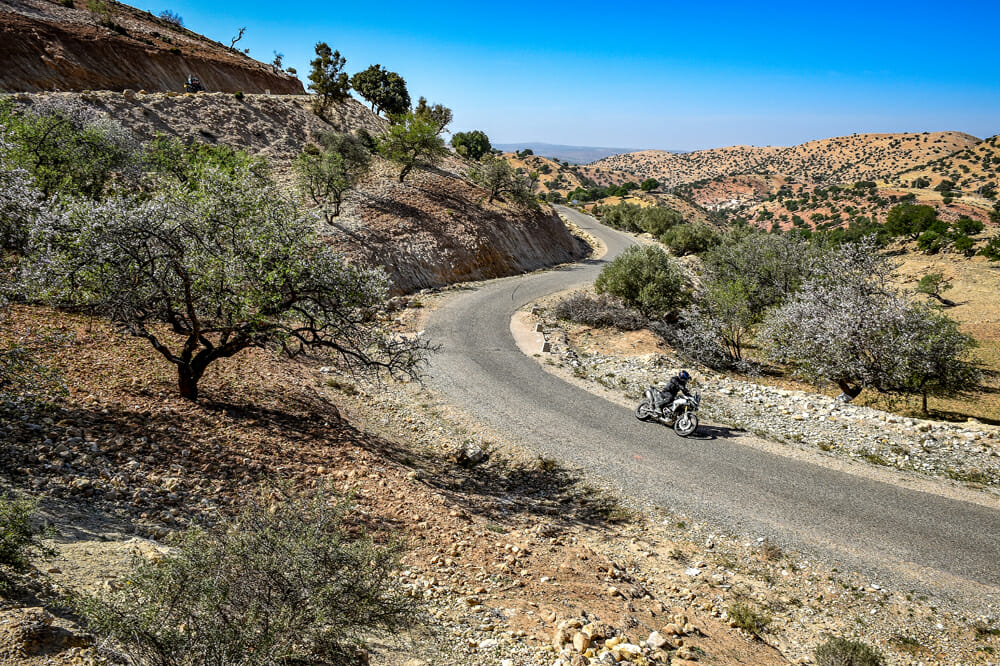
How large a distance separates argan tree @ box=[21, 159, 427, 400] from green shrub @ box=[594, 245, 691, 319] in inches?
741

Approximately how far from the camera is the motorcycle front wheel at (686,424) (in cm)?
1367

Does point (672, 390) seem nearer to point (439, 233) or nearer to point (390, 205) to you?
point (439, 233)

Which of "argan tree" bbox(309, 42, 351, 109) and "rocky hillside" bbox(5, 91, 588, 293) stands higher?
"argan tree" bbox(309, 42, 351, 109)

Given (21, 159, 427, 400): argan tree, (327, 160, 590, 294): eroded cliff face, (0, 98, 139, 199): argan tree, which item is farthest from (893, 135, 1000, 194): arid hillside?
(0, 98, 139, 199): argan tree

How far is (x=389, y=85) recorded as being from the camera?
2318 inches

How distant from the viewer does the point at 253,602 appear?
436cm

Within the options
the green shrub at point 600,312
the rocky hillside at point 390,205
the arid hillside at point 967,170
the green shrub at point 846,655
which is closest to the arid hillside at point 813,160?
A: the arid hillside at point 967,170

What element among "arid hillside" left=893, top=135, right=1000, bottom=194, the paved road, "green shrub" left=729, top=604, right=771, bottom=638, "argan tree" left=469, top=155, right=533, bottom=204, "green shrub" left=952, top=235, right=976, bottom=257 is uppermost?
"arid hillside" left=893, top=135, right=1000, bottom=194

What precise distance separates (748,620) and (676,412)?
7367 mm

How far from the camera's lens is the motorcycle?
13750 mm

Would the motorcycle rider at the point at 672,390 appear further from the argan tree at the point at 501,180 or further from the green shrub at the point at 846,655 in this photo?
the argan tree at the point at 501,180

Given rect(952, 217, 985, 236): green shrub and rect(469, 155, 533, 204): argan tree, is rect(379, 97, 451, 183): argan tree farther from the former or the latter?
rect(952, 217, 985, 236): green shrub

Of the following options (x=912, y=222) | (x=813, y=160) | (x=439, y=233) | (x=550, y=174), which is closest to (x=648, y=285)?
(x=439, y=233)

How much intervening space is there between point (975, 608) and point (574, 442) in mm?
7987
